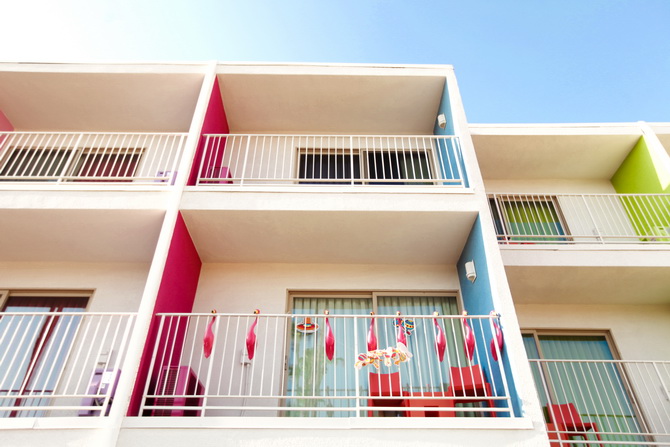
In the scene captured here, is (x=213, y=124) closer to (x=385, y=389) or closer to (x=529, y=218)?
(x=385, y=389)

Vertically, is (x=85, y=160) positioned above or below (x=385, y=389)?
above

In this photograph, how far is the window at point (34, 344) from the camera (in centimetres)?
535

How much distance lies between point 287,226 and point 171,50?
4731mm

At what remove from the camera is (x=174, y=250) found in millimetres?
5426

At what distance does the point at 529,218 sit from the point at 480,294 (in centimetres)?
313

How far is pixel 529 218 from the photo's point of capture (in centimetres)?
788

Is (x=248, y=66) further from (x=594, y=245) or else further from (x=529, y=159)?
(x=594, y=245)

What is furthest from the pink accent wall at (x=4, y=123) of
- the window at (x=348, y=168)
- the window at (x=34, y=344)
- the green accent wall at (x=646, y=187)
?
the green accent wall at (x=646, y=187)

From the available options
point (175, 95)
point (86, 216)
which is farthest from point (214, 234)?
point (175, 95)

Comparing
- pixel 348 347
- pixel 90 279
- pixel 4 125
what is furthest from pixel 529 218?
pixel 4 125

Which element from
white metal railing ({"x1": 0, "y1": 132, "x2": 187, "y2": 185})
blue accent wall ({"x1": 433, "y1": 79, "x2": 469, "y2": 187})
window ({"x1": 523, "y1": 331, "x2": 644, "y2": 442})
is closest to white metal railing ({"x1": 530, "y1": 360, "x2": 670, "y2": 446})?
window ({"x1": 523, "y1": 331, "x2": 644, "y2": 442})

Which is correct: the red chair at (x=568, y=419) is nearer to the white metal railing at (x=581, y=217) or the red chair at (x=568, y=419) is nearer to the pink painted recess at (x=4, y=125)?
the white metal railing at (x=581, y=217)

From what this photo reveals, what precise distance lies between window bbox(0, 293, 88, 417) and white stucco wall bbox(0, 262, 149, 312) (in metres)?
0.16

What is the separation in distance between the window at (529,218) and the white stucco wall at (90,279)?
19.4 ft
